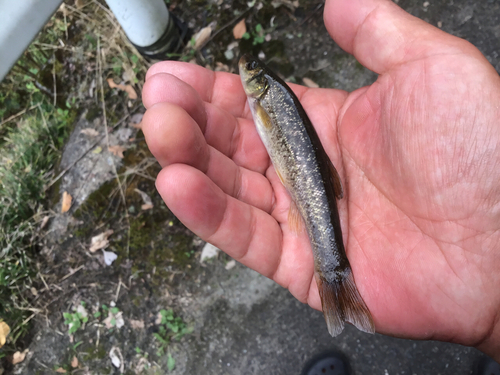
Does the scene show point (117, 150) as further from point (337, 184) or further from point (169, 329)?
point (337, 184)

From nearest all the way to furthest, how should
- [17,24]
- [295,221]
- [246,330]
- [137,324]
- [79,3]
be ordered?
[17,24] < [295,221] < [246,330] < [137,324] < [79,3]

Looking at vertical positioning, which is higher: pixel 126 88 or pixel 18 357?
pixel 126 88

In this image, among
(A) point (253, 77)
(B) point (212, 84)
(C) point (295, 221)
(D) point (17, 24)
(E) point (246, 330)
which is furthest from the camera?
(E) point (246, 330)

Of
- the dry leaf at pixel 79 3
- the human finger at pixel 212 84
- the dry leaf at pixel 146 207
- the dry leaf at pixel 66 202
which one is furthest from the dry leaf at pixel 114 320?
the dry leaf at pixel 79 3

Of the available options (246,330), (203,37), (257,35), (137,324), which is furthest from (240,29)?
(137,324)

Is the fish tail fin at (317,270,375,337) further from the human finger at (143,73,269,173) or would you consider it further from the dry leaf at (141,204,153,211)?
the dry leaf at (141,204,153,211)

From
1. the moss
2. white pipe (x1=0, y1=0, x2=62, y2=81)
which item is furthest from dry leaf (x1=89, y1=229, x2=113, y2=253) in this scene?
white pipe (x1=0, y1=0, x2=62, y2=81)
